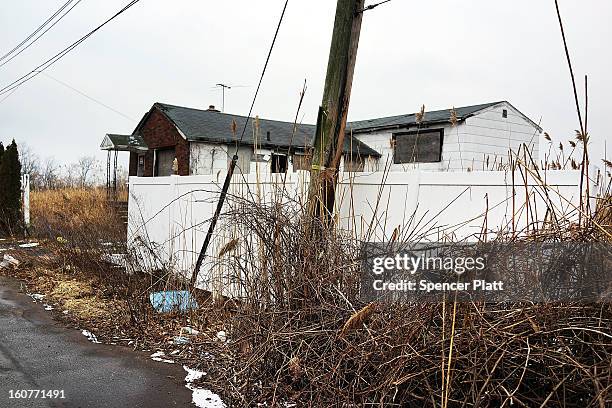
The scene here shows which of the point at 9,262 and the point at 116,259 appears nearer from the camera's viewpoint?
the point at 116,259

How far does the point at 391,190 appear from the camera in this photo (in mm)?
4629

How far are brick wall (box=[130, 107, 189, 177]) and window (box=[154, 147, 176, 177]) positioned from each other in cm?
22

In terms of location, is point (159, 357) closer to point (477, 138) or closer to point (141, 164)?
point (477, 138)

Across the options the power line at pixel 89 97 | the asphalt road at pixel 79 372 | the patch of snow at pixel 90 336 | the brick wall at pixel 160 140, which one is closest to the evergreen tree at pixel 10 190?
the power line at pixel 89 97

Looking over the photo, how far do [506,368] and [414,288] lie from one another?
2.05ft

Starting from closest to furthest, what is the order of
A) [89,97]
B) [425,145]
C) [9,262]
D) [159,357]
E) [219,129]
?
[159,357] < [9,262] < [425,145] < [219,129] < [89,97]

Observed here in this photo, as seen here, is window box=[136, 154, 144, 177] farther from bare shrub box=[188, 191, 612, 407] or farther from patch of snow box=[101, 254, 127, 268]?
bare shrub box=[188, 191, 612, 407]

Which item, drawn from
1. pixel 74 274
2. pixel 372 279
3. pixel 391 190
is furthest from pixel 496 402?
pixel 74 274

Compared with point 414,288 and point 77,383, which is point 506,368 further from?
point 77,383

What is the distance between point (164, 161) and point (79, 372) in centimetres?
1399

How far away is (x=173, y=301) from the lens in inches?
226

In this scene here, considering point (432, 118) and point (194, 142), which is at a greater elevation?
point (432, 118)

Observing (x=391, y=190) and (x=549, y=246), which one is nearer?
(x=549, y=246)

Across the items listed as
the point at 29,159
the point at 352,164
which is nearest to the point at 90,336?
the point at 352,164
